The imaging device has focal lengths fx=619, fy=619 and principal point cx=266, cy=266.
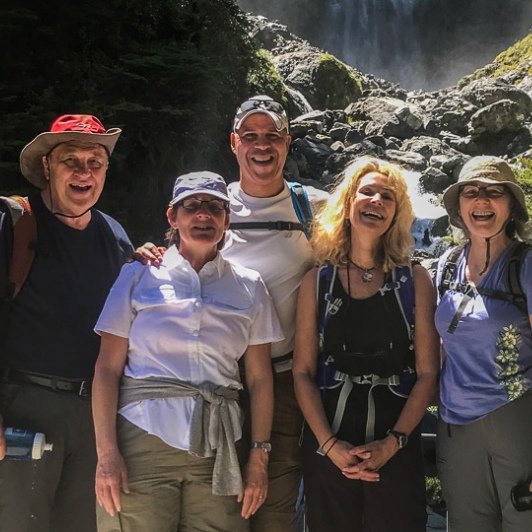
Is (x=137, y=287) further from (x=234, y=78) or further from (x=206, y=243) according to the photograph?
(x=234, y=78)

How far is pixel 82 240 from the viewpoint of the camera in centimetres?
259

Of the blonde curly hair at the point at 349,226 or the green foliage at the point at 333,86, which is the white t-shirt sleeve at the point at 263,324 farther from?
the green foliage at the point at 333,86

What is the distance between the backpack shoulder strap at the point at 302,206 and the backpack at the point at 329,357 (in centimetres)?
33

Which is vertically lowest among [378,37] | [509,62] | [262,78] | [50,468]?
[50,468]

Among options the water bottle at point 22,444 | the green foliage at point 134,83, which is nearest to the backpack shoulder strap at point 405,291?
the water bottle at point 22,444

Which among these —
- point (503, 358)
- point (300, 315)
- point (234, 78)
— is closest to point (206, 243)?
point (300, 315)

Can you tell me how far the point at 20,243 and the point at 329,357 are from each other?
49.3 inches

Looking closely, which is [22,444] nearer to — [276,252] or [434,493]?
[276,252]

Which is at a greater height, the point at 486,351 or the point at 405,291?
the point at 405,291

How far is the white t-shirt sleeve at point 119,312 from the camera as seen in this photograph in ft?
7.04

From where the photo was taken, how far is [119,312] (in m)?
2.16

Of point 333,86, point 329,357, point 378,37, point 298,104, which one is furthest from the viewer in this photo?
point 378,37

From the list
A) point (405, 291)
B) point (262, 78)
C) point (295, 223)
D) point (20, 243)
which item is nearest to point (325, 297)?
point (405, 291)

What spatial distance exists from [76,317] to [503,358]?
63.4 inches
